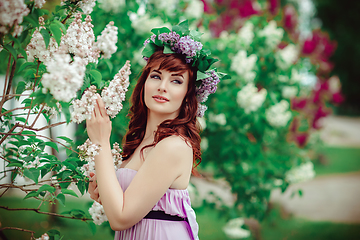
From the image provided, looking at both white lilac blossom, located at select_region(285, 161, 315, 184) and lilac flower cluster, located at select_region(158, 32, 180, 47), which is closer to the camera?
lilac flower cluster, located at select_region(158, 32, 180, 47)

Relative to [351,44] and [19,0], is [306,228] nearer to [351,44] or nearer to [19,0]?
[19,0]

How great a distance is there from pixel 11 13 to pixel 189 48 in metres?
0.82

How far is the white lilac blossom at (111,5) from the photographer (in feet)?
8.37

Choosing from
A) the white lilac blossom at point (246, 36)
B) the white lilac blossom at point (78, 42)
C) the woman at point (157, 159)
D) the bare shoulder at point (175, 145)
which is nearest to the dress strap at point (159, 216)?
the woman at point (157, 159)

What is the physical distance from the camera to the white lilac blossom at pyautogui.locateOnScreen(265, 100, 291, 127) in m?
3.11

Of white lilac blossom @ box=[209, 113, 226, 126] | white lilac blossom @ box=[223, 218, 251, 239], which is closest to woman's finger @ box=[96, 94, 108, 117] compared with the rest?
white lilac blossom @ box=[209, 113, 226, 126]

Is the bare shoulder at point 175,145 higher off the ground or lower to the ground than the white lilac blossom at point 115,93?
lower

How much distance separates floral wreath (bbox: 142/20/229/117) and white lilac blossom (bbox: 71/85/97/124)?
0.53m

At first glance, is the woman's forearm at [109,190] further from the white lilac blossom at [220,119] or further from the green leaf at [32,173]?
the white lilac blossom at [220,119]

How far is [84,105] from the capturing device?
110 centimetres

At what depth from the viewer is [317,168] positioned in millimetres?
11055

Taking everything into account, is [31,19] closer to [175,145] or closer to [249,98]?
[175,145]

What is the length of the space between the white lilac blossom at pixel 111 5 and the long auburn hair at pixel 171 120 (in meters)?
1.25

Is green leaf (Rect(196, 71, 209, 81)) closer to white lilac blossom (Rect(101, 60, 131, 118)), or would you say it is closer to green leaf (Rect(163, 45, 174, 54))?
green leaf (Rect(163, 45, 174, 54))
